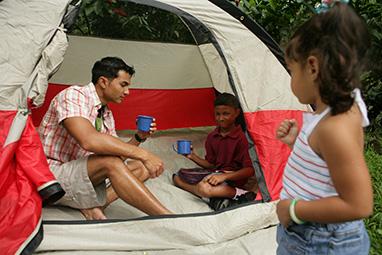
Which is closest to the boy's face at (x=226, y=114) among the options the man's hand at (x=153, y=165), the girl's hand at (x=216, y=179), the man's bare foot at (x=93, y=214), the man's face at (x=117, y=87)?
the girl's hand at (x=216, y=179)

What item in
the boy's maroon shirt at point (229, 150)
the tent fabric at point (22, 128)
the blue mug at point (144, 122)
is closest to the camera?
the tent fabric at point (22, 128)

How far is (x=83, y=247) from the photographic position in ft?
6.70

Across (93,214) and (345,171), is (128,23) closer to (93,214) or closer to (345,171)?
(93,214)

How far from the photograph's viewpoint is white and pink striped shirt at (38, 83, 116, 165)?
2193mm

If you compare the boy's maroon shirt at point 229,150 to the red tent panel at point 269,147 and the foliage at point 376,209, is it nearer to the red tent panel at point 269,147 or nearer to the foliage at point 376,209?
the red tent panel at point 269,147

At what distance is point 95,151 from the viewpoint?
2096 millimetres

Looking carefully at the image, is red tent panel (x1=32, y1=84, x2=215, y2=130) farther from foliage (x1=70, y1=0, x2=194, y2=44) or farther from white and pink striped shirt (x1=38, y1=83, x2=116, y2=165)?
white and pink striped shirt (x1=38, y1=83, x2=116, y2=165)

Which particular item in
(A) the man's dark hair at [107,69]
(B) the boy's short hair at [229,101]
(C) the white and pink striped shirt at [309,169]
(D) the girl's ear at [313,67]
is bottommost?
(B) the boy's short hair at [229,101]

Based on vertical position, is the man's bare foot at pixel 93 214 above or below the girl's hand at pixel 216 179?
below

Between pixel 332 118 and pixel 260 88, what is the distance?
4.98 ft

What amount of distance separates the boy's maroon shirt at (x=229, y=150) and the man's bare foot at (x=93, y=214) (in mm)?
801

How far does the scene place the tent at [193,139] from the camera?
209 cm

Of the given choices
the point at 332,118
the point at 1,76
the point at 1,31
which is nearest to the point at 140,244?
the point at 1,76

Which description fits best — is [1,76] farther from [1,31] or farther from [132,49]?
[132,49]
